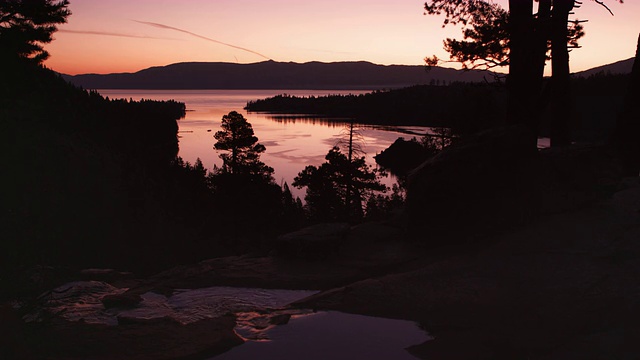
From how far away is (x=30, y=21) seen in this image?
25.1 meters

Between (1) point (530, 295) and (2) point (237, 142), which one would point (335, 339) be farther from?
(2) point (237, 142)

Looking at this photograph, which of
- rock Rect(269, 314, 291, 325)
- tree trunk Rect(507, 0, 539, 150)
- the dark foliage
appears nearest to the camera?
rock Rect(269, 314, 291, 325)

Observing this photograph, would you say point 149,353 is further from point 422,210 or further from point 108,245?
point 108,245

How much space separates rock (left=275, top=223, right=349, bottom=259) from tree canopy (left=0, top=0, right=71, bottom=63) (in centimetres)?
1900

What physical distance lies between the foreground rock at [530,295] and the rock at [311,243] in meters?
1.93

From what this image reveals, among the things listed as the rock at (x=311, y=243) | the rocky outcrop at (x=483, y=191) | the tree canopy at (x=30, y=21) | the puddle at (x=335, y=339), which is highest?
the tree canopy at (x=30, y=21)

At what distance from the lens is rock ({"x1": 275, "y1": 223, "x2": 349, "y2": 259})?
9281mm

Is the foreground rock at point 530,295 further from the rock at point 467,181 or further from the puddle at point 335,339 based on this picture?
the rock at point 467,181

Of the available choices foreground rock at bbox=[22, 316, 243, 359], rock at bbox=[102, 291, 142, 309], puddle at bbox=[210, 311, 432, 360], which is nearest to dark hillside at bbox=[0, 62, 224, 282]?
rock at bbox=[102, 291, 142, 309]

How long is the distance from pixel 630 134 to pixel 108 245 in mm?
32626

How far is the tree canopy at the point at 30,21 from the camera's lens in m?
22.5

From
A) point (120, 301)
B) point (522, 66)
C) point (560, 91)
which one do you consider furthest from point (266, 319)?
point (560, 91)

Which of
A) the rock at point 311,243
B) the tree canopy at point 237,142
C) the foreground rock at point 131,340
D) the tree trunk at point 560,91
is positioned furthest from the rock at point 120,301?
the tree canopy at point 237,142

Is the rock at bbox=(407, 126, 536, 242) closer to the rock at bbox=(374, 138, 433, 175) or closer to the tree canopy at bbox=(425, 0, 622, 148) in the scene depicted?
the tree canopy at bbox=(425, 0, 622, 148)
